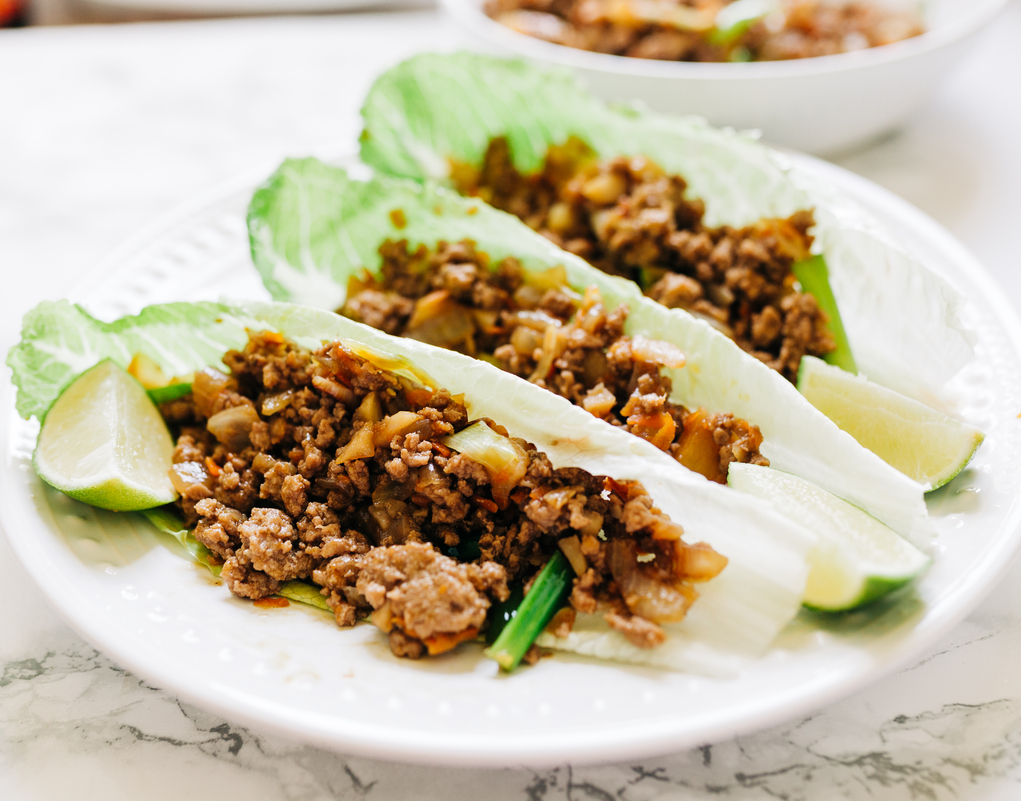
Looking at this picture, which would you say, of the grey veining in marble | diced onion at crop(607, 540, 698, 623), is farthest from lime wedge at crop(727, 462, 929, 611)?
the grey veining in marble

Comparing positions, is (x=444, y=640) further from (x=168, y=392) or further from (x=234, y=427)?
(x=168, y=392)

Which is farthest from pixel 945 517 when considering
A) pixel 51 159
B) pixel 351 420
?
pixel 51 159

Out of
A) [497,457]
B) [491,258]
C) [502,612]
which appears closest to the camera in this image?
[502,612]

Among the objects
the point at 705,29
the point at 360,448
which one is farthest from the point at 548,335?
the point at 705,29

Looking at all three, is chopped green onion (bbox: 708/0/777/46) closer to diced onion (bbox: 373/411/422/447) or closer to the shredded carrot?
diced onion (bbox: 373/411/422/447)

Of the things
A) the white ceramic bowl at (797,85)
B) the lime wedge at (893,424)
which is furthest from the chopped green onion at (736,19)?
the lime wedge at (893,424)

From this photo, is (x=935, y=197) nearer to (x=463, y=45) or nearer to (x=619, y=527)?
(x=463, y=45)

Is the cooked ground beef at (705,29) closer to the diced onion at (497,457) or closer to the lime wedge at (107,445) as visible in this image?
the diced onion at (497,457)
